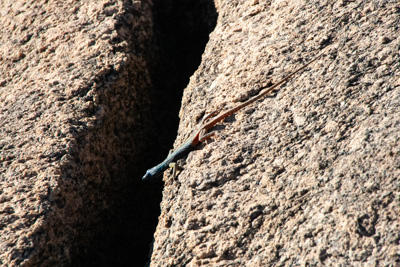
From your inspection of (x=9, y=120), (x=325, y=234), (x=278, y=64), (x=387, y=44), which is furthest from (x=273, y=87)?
(x=9, y=120)

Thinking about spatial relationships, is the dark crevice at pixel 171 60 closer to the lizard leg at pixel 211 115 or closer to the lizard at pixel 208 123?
the lizard at pixel 208 123

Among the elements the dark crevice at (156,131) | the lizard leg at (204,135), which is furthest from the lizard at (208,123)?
the dark crevice at (156,131)

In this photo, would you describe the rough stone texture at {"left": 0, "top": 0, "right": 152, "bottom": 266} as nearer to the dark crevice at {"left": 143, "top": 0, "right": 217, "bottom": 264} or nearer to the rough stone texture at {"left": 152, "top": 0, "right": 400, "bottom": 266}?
the dark crevice at {"left": 143, "top": 0, "right": 217, "bottom": 264}

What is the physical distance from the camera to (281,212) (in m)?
1.98

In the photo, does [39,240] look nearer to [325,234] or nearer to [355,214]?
[325,234]

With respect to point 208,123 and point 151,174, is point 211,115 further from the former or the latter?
point 151,174

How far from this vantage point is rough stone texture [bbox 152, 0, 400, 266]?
5.92 ft

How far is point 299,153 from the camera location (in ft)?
6.98

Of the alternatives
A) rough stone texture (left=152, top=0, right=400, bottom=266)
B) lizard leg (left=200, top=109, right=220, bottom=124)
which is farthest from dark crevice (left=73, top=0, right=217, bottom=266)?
lizard leg (left=200, top=109, right=220, bottom=124)

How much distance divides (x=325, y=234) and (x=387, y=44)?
1200 mm

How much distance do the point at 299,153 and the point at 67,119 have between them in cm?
155

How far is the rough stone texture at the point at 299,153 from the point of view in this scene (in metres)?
1.80

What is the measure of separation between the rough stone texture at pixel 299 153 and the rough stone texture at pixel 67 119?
446mm

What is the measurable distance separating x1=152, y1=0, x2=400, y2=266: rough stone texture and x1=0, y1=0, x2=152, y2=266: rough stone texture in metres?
0.45
